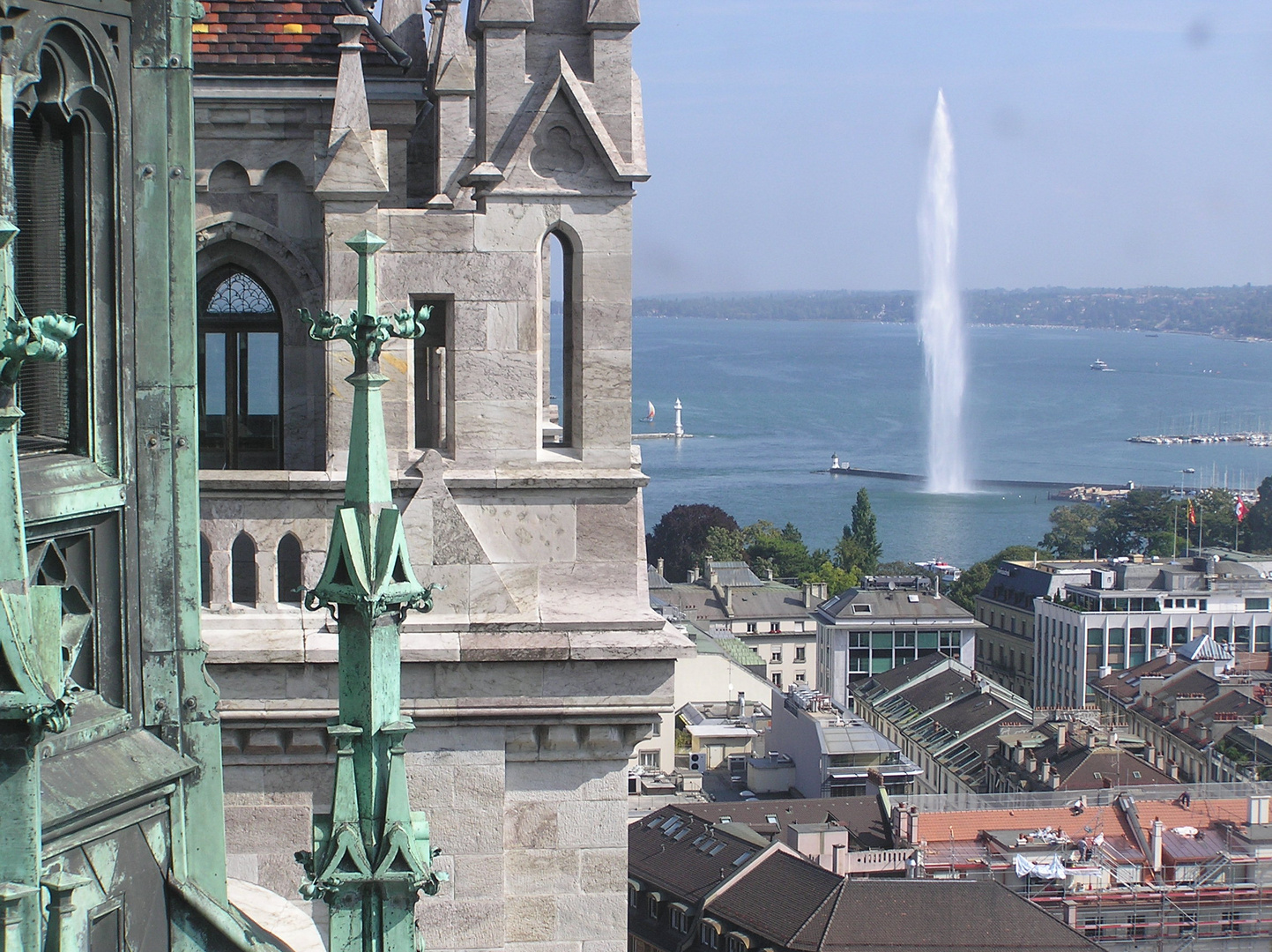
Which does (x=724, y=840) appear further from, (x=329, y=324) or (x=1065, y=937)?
(x=329, y=324)

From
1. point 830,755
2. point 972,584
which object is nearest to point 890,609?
point 972,584

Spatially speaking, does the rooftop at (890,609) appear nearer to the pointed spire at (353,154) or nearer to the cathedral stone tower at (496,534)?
the cathedral stone tower at (496,534)

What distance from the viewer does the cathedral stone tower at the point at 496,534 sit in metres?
10.8

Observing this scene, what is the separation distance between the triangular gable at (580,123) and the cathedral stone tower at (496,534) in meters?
0.02

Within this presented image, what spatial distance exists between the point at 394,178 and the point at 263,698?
13.5 ft

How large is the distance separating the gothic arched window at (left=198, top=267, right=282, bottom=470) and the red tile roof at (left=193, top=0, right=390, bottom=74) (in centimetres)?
132

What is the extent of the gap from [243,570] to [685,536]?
161 metres

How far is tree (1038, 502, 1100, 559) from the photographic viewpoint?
7057 inches

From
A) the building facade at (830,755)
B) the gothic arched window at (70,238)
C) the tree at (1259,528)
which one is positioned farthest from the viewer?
the tree at (1259,528)

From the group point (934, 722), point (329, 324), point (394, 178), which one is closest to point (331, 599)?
point (329, 324)

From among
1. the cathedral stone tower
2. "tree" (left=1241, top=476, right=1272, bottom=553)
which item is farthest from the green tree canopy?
the cathedral stone tower

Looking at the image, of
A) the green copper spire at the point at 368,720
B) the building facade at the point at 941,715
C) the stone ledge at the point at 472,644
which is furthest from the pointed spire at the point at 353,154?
the building facade at the point at 941,715

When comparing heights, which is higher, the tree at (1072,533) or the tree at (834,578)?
the tree at (1072,533)

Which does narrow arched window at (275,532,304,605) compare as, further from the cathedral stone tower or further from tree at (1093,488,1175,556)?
tree at (1093,488,1175,556)
